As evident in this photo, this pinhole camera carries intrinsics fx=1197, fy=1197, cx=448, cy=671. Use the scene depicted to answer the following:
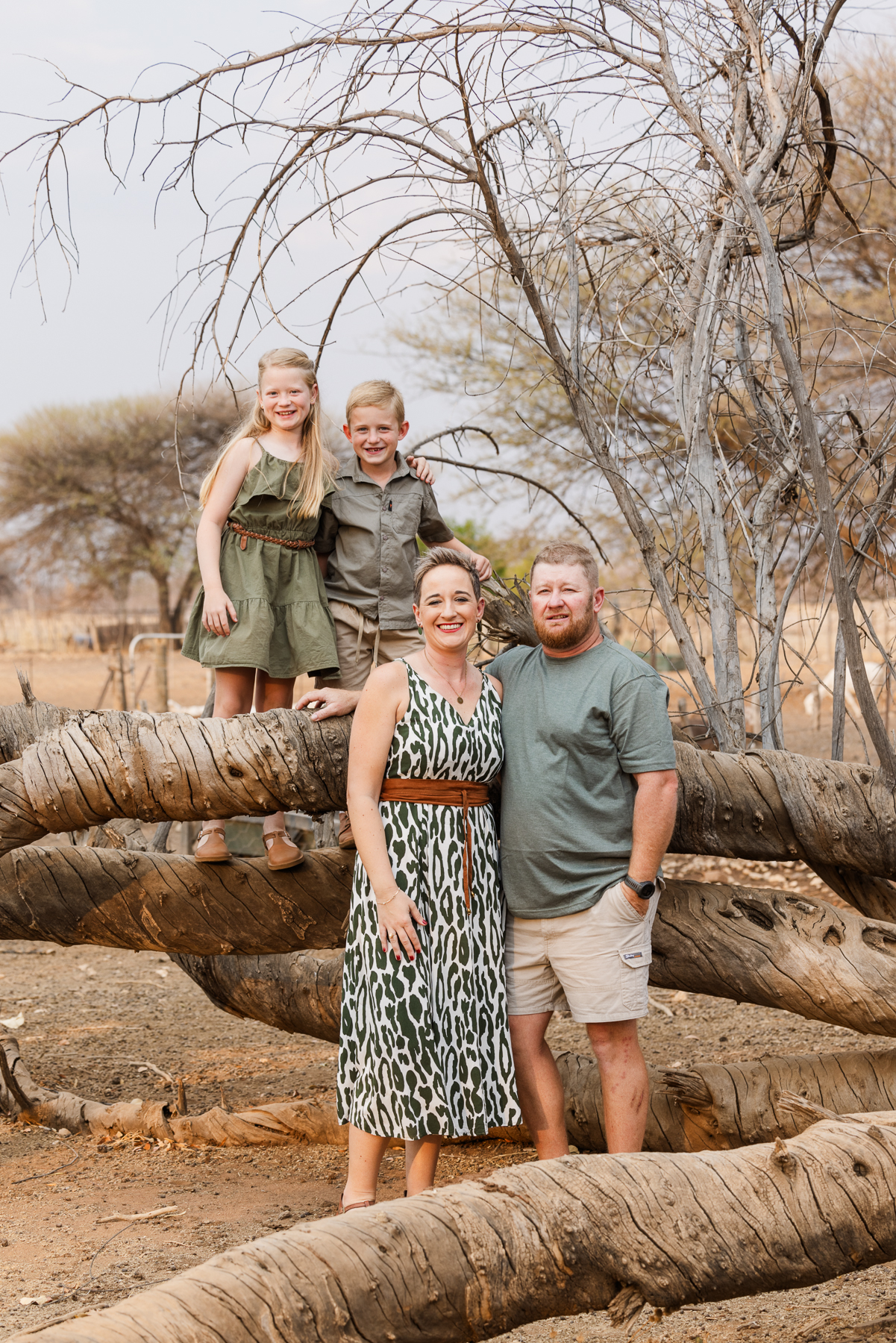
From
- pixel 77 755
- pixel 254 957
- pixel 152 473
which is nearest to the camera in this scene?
pixel 77 755

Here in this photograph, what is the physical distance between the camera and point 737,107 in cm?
350

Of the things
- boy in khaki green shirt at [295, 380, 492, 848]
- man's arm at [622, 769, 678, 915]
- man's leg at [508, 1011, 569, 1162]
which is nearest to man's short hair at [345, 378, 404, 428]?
boy in khaki green shirt at [295, 380, 492, 848]

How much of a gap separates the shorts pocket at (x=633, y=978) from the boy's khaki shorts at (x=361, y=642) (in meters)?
1.04

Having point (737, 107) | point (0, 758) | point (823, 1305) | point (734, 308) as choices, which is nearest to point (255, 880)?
point (0, 758)

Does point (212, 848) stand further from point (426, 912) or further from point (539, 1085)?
point (539, 1085)

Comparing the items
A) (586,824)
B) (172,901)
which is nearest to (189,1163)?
(172,901)

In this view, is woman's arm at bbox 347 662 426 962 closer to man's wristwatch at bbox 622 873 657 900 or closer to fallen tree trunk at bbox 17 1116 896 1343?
man's wristwatch at bbox 622 873 657 900

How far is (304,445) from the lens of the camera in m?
3.29

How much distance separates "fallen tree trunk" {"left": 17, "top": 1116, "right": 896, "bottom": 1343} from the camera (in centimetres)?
170

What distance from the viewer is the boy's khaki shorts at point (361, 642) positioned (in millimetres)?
3289

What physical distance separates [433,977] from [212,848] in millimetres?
1107

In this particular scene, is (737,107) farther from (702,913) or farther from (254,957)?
(254,957)

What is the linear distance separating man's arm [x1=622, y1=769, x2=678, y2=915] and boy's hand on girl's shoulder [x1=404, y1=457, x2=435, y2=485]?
1161 millimetres

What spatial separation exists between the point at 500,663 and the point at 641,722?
42cm
